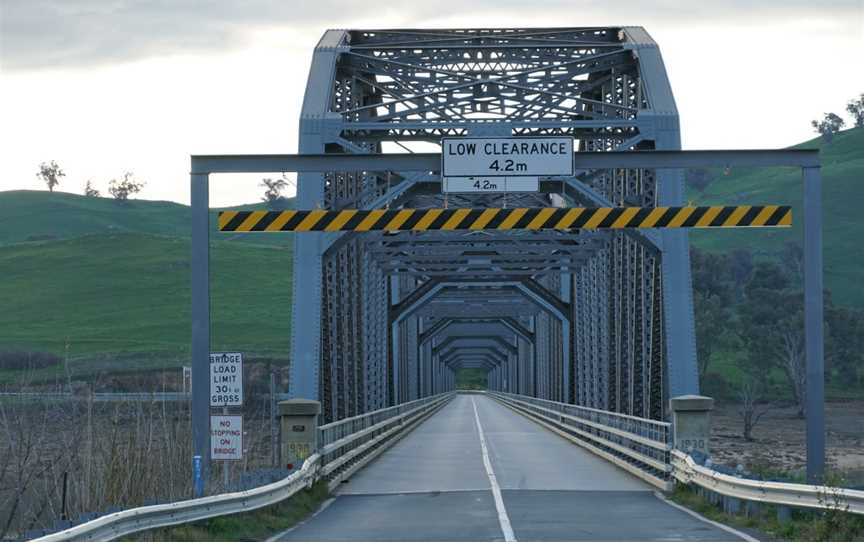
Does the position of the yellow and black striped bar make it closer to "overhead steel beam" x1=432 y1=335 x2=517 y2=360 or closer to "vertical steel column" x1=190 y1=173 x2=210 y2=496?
"vertical steel column" x1=190 y1=173 x2=210 y2=496

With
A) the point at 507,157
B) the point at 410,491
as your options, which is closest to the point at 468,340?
the point at 410,491

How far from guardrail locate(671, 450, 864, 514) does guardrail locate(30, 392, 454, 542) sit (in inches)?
221

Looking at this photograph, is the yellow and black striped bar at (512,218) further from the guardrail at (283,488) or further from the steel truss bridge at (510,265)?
the guardrail at (283,488)

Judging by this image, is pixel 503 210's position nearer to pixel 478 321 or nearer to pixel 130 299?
pixel 478 321

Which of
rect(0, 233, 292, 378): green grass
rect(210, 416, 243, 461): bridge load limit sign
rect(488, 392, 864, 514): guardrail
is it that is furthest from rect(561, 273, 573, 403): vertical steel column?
rect(0, 233, 292, 378): green grass

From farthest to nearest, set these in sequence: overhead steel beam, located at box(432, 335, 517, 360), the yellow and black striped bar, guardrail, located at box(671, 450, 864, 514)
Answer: overhead steel beam, located at box(432, 335, 517, 360) → the yellow and black striped bar → guardrail, located at box(671, 450, 864, 514)

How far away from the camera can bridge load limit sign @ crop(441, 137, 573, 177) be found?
24.1m

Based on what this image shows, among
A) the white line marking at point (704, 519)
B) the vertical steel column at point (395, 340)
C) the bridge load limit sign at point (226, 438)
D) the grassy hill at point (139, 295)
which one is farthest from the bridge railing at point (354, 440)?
the grassy hill at point (139, 295)

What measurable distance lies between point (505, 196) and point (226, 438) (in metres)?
12.8

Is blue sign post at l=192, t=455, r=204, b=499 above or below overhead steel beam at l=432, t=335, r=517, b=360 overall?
below

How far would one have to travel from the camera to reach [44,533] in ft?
43.8

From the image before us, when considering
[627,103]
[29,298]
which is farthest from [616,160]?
[29,298]

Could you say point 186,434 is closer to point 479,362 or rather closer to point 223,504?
point 223,504

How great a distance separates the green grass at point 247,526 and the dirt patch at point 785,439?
21.5m
